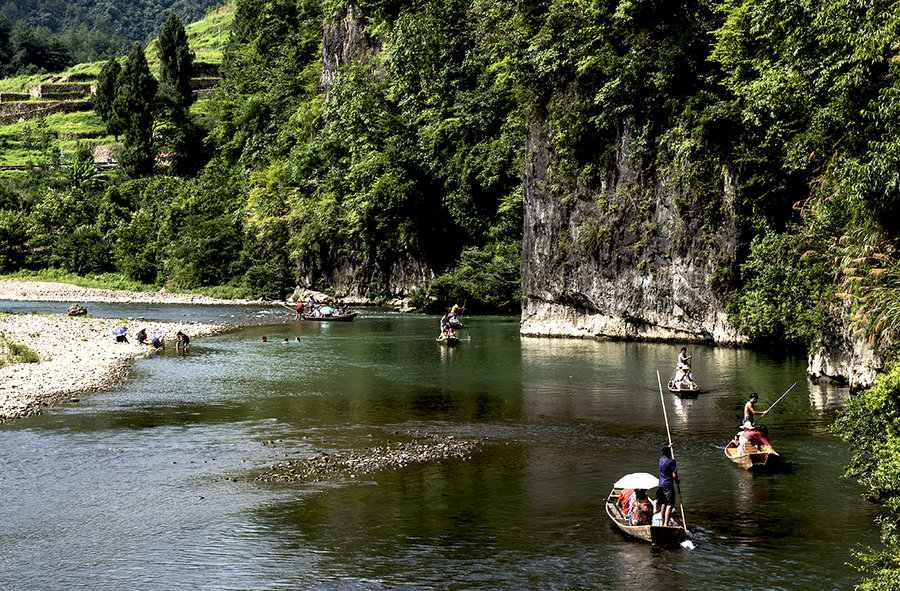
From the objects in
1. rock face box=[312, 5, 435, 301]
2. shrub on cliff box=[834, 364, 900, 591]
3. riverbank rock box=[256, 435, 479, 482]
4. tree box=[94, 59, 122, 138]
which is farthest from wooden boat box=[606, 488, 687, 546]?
tree box=[94, 59, 122, 138]

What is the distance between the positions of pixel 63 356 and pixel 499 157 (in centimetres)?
3248

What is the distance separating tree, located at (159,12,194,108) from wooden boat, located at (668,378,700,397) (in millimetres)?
94225

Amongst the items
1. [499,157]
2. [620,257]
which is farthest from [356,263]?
[620,257]

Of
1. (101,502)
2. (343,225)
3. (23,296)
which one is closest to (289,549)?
(101,502)

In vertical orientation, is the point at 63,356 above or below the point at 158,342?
below

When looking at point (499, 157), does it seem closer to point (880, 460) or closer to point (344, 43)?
point (344, 43)

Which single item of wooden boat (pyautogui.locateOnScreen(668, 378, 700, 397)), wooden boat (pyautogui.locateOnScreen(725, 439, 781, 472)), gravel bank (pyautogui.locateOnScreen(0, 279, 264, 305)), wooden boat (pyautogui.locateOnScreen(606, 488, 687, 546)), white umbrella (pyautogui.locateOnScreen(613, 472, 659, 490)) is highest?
gravel bank (pyautogui.locateOnScreen(0, 279, 264, 305))

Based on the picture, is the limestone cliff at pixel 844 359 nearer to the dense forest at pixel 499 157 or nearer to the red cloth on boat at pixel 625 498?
the dense forest at pixel 499 157

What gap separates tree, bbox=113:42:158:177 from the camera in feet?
342

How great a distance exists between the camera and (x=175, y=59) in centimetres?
11544

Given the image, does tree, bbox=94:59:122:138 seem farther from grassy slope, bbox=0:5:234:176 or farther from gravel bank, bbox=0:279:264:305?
gravel bank, bbox=0:279:264:305

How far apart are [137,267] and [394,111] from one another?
36.1 metres

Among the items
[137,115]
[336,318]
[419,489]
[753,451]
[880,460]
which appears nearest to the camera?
[880,460]

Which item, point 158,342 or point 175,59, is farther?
point 175,59
